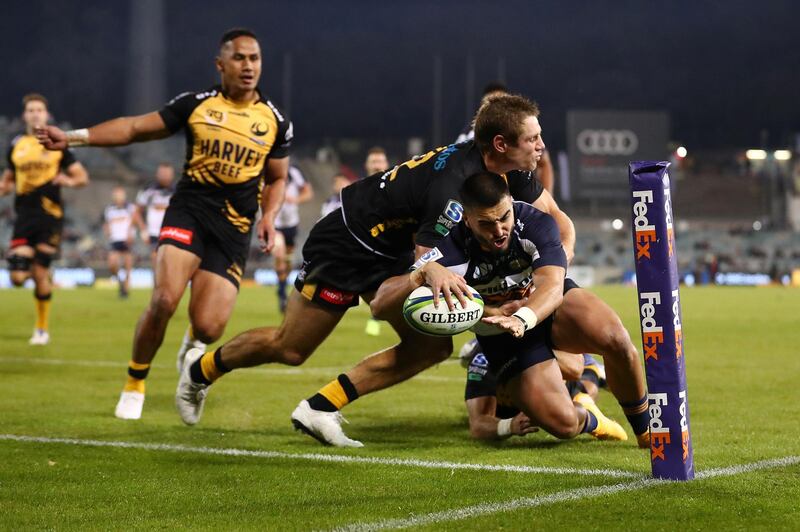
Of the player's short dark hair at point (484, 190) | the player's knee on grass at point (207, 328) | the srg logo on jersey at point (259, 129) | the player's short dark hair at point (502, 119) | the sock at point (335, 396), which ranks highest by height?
the srg logo on jersey at point (259, 129)

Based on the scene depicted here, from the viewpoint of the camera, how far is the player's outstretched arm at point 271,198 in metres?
8.22

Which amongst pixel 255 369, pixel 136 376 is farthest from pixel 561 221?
pixel 255 369

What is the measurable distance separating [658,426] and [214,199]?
3.99m

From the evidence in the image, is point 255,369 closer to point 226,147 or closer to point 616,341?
point 226,147

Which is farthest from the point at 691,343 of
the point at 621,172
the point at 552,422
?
the point at 621,172

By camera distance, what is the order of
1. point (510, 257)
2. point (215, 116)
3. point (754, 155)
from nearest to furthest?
point (510, 257), point (215, 116), point (754, 155)

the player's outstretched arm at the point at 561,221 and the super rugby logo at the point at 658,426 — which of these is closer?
the super rugby logo at the point at 658,426

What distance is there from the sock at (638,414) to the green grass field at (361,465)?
0.15m

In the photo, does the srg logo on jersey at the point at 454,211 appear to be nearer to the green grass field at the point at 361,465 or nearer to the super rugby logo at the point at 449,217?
the super rugby logo at the point at 449,217

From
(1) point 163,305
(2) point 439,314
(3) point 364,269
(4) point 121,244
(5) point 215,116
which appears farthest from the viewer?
(4) point 121,244

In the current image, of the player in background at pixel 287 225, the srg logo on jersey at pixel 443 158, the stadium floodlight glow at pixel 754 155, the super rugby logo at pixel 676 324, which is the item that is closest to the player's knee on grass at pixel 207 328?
the srg logo on jersey at pixel 443 158

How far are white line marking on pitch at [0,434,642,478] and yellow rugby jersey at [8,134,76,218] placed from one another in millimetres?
7173

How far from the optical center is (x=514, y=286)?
585cm

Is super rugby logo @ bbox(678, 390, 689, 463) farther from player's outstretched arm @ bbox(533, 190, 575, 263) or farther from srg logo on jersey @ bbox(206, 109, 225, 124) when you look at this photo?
srg logo on jersey @ bbox(206, 109, 225, 124)
